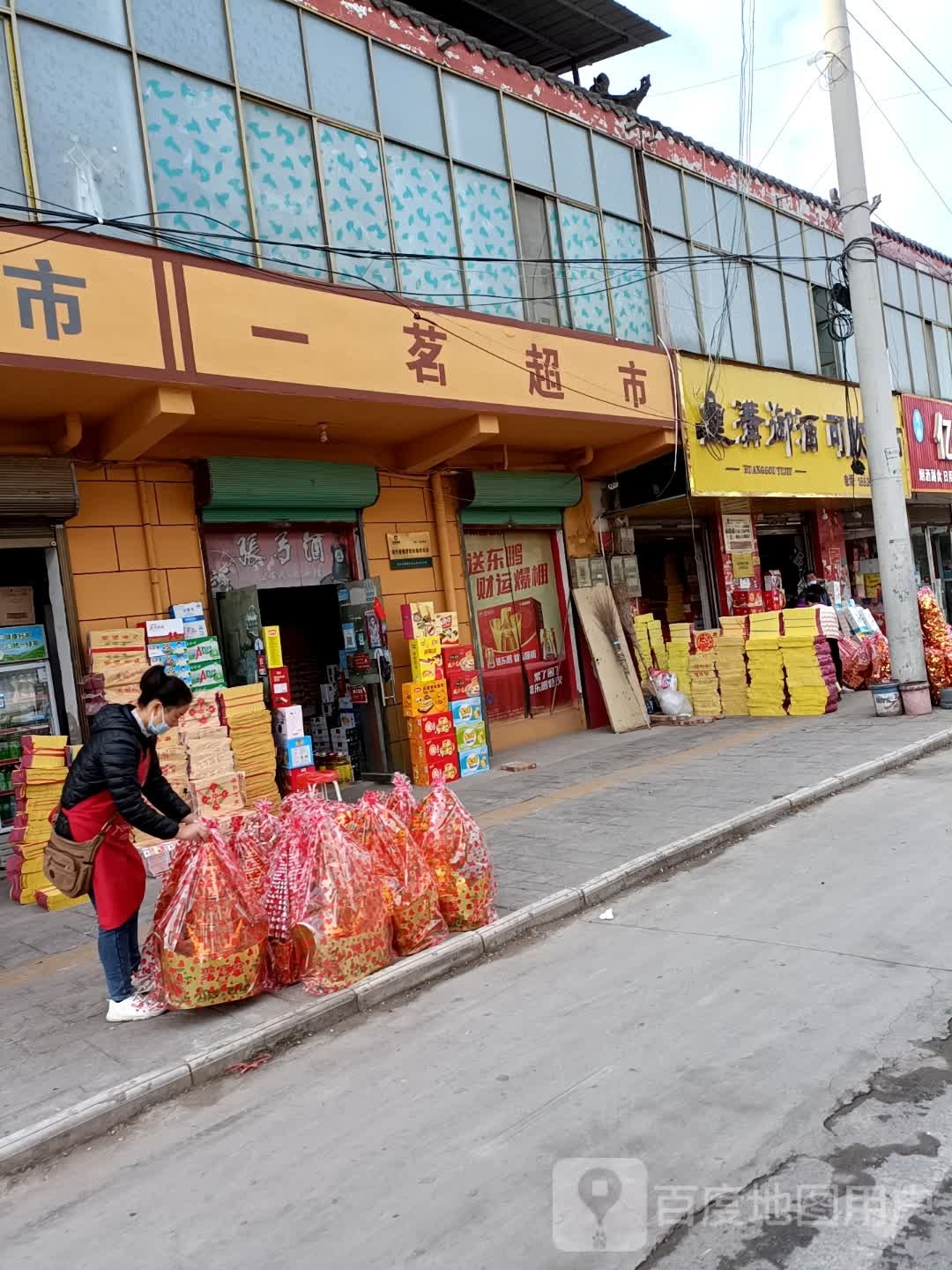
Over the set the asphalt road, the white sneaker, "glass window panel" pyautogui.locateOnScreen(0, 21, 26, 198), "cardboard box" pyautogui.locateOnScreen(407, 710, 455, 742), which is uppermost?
"glass window panel" pyautogui.locateOnScreen(0, 21, 26, 198)

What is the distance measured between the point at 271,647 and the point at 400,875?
184 inches

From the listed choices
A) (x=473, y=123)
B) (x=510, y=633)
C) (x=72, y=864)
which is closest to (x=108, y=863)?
(x=72, y=864)

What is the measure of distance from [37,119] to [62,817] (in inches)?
238

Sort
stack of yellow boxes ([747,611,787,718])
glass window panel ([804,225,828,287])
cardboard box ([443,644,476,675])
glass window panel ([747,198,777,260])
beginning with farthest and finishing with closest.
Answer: glass window panel ([804,225,828,287]), glass window panel ([747,198,777,260]), stack of yellow boxes ([747,611,787,718]), cardboard box ([443,644,476,675])

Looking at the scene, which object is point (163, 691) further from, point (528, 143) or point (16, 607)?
point (528, 143)

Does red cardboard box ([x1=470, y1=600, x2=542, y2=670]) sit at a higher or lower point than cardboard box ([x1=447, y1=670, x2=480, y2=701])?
higher

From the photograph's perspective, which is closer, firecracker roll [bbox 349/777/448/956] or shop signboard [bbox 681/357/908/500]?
firecracker roll [bbox 349/777/448/956]

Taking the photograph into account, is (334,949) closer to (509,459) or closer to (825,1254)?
(825,1254)

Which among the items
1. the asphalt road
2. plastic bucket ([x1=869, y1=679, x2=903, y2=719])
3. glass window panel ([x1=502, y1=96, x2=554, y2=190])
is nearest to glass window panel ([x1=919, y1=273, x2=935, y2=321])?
glass window panel ([x1=502, y1=96, x2=554, y2=190])

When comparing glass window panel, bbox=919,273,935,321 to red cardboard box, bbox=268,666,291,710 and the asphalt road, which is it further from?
the asphalt road

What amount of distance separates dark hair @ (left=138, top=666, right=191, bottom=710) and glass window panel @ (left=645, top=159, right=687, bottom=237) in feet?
38.2

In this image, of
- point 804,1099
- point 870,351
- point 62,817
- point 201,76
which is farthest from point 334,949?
point 870,351

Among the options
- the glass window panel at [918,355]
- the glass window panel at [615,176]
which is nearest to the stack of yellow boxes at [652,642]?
the glass window panel at [615,176]

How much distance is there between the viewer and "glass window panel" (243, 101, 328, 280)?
9.24m
